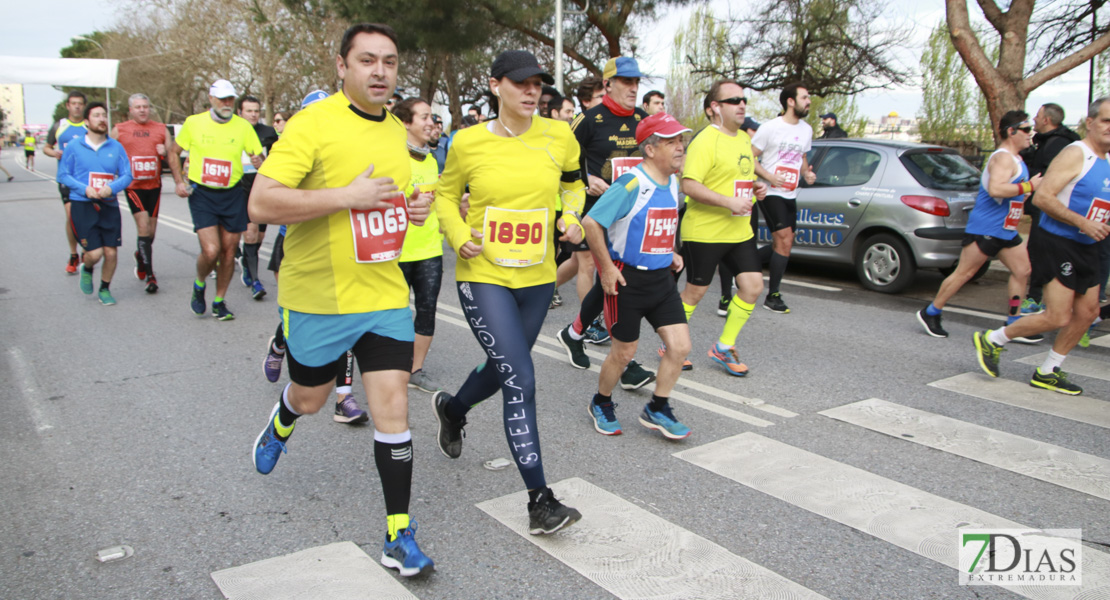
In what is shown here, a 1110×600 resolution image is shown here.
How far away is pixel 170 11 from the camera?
38.5 m

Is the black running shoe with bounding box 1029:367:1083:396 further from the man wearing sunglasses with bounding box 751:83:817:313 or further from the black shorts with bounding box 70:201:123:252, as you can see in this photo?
the black shorts with bounding box 70:201:123:252

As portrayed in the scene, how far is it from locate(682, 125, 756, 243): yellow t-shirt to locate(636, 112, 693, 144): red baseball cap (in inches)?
43.6

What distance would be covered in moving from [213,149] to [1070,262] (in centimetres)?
672

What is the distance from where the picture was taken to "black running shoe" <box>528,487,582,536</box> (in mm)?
3211

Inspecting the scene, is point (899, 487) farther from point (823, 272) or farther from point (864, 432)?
point (823, 272)

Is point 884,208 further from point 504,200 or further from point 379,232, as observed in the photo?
point 379,232

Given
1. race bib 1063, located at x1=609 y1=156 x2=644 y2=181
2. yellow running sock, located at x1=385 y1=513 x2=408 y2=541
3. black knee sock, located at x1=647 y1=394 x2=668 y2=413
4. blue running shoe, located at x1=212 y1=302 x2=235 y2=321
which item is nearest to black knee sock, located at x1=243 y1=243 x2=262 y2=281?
blue running shoe, located at x1=212 y1=302 x2=235 y2=321

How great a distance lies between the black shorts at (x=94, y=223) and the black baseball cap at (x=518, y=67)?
20.7 feet

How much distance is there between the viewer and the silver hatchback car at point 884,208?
337 inches

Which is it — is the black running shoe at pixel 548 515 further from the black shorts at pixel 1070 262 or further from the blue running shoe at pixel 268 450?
the black shorts at pixel 1070 262

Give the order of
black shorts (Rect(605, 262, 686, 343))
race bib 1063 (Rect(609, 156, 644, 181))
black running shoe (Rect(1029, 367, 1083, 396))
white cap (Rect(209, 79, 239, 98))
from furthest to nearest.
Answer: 1. white cap (Rect(209, 79, 239, 98))
2. race bib 1063 (Rect(609, 156, 644, 181))
3. black running shoe (Rect(1029, 367, 1083, 396))
4. black shorts (Rect(605, 262, 686, 343))

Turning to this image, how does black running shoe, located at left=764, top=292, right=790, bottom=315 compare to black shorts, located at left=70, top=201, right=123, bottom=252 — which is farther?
black shorts, located at left=70, top=201, right=123, bottom=252

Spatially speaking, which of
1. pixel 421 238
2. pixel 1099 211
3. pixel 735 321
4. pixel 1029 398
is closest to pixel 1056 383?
pixel 1029 398

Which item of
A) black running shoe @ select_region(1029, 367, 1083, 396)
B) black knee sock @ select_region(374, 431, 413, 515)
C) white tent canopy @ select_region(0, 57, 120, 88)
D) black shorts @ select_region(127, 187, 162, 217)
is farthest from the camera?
white tent canopy @ select_region(0, 57, 120, 88)
